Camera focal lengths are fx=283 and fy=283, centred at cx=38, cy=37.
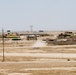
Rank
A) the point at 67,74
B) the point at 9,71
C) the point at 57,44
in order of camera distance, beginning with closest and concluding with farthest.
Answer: the point at 67,74 < the point at 9,71 < the point at 57,44

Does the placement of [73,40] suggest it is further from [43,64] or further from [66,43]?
[43,64]

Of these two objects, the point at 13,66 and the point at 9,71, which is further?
the point at 13,66

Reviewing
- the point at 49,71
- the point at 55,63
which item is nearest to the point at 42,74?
the point at 49,71

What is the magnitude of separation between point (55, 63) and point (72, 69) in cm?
268

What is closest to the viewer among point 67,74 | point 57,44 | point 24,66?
point 67,74

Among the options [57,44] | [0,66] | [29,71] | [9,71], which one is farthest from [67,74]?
[57,44]

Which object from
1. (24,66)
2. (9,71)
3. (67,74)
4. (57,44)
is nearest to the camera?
(67,74)

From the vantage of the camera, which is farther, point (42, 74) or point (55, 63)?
point (55, 63)

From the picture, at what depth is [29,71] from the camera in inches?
803

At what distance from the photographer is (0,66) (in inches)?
882

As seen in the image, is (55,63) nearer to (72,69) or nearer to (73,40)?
(72,69)

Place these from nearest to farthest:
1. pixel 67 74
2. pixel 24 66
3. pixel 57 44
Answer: pixel 67 74
pixel 24 66
pixel 57 44

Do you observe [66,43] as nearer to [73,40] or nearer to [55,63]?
[73,40]

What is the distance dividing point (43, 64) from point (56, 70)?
2.46 m
